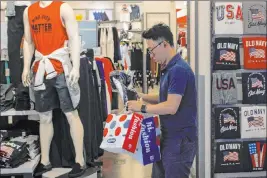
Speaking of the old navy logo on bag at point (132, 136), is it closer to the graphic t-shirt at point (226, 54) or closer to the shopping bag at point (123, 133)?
the shopping bag at point (123, 133)

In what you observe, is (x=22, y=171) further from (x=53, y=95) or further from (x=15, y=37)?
(x=15, y=37)

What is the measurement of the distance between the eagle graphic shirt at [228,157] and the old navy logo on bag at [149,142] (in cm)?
104

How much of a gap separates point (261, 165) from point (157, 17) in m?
7.11

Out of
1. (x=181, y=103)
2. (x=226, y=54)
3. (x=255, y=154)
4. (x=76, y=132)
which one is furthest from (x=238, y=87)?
(x=76, y=132)

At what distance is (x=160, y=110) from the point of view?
2070mm

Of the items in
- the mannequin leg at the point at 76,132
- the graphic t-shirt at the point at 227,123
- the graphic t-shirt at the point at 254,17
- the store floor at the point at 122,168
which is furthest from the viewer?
the store floor at the point at 122,168

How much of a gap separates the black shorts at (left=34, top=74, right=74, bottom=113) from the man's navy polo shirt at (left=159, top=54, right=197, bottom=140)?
3.54 feet

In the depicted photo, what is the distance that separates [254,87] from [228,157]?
61 cm

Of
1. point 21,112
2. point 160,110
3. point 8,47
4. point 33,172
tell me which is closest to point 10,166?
point 33,172

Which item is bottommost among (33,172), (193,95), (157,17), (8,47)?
(33,172)

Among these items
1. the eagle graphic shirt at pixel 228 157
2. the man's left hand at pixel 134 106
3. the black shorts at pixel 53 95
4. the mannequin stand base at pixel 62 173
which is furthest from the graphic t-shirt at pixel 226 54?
the mannequin stand base at pixel 62 173

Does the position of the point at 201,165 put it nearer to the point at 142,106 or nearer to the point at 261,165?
the point at 261,165

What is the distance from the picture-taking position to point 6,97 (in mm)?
3256

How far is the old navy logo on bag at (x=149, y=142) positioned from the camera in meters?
2.16
